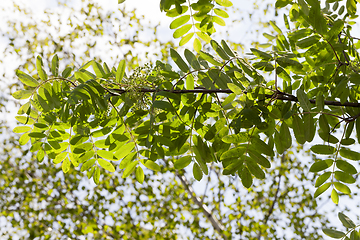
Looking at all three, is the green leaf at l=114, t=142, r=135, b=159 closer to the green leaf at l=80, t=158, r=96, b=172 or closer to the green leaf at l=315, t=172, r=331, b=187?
the green leaf at l=80, t=158, r=96, b=172

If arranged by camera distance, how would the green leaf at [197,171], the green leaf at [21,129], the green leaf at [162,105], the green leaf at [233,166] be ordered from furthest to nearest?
1. the green leaf at [21,129]
2. the green leaf at [197,171]
3. the green leaf at [233,166]
4. the green leaf at [162,105]

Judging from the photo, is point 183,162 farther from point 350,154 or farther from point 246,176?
point 350,154

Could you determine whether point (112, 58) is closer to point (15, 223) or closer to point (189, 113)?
point (15, 223)

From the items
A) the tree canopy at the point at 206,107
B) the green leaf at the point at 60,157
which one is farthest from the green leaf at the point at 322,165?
the green leaf at the point at 60,157

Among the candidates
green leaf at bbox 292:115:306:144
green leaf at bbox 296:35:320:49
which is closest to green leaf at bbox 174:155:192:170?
green leaf at bbox 292:115:306:144

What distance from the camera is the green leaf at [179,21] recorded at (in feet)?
4.73

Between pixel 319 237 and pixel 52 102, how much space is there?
17.4 feet

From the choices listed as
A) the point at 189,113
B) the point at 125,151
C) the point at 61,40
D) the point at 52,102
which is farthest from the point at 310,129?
the point at 61,40

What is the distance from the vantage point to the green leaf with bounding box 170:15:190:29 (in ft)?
4.73

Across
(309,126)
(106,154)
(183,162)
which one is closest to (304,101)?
(309,126)

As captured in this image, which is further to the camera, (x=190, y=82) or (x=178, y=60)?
(x=190, y=82)

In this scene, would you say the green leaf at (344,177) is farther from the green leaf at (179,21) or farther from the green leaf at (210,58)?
the green leaf at (179,21)

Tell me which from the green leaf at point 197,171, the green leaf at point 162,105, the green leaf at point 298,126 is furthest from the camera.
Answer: the green leaf at point 197,171

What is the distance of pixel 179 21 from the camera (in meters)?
1.44
